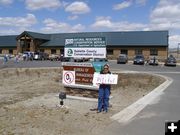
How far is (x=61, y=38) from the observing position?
82.2 metres

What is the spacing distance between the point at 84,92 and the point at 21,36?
68.0 m

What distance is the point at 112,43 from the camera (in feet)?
248

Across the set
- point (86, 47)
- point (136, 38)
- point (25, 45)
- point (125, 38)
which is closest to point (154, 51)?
point (136, 38)

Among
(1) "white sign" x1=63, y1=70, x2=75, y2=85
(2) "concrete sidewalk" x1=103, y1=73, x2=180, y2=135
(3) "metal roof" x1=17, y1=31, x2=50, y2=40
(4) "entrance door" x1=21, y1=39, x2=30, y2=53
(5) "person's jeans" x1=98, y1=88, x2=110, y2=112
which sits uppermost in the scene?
(3) "metal roof" x1=17, y1=31, x2=50, y2=40

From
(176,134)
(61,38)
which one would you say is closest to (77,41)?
(176,134)

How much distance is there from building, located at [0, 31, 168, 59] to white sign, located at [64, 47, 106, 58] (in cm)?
4799

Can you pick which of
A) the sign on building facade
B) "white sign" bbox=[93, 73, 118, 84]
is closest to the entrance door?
the sign on building facade

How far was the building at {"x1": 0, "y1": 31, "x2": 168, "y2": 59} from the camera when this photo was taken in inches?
2786

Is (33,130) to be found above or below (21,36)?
below

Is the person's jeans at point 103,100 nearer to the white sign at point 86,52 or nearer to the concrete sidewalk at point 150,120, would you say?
the concrete sidewalk at point 150,120

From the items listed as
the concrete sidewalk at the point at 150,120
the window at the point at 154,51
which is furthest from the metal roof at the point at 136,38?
the concrete sidewalk at the point at 150,120

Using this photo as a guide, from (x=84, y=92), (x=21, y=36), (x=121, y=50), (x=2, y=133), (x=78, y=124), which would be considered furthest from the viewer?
(x=21, y=36)

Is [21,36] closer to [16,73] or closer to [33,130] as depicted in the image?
[16,73]

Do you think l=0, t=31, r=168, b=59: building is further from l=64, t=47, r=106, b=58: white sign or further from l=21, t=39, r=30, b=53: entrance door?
l=64, t=47, r=106, b=58: white sign
